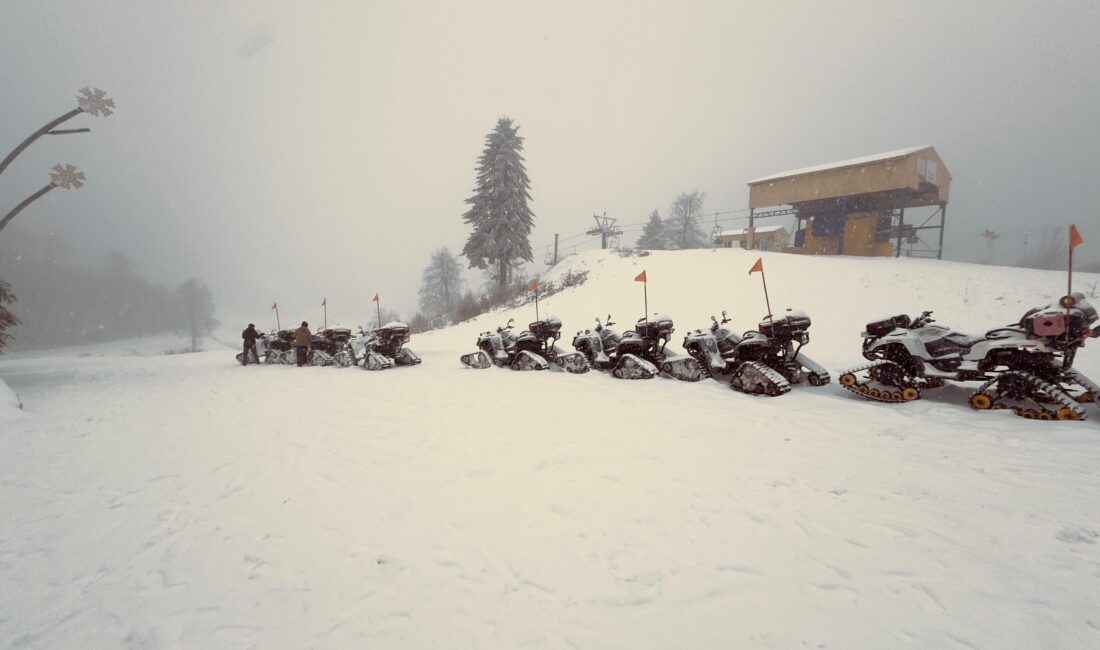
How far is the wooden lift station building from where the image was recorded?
21422 mm

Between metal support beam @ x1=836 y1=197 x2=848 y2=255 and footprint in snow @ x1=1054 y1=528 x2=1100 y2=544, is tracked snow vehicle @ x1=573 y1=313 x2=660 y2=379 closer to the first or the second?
footprint in snow @ x1=1054 y1=528 x2=1100 y2=544

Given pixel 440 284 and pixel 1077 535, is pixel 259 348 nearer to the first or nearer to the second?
pixel 1077 535

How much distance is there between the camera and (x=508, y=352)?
11.0 metres

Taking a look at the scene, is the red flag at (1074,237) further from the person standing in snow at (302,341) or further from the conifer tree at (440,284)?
the conifer tree at (440,284)

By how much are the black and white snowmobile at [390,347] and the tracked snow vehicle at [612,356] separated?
215 inches

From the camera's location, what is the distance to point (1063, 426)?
443 cm

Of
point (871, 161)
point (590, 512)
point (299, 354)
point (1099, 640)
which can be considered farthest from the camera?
point (871, 161)

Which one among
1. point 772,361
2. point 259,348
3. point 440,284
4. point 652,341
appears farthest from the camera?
point 440,284

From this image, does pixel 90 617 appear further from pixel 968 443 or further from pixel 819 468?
pixel 968 443

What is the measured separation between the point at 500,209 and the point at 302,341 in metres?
16.8

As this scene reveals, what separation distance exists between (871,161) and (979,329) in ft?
51.5

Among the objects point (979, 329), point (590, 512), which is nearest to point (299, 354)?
point (590, 512)

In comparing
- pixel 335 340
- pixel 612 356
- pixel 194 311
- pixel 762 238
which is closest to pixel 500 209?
pixel 335 340

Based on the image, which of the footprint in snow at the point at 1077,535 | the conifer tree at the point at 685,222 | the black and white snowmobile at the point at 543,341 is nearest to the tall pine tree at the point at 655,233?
the conifer tree at the point at 685,222
